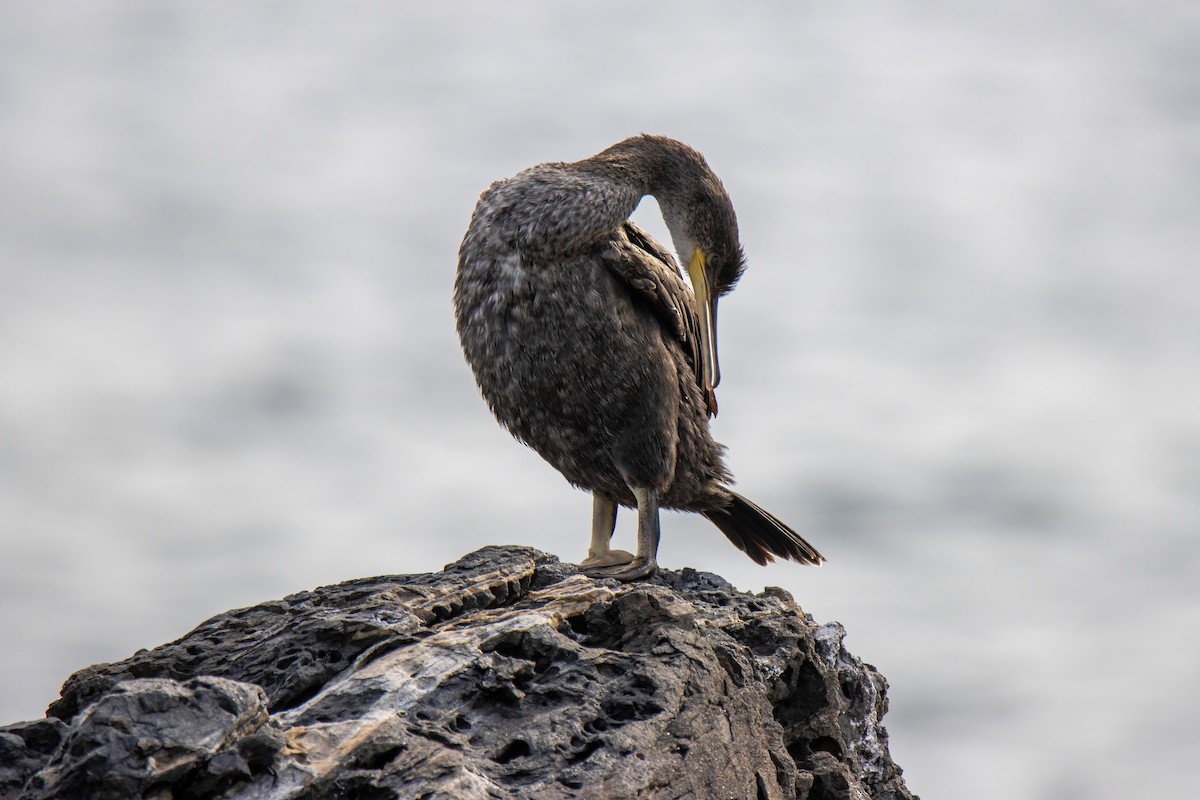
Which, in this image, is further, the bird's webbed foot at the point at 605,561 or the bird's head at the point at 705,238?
the bird's head at the point at 705,238

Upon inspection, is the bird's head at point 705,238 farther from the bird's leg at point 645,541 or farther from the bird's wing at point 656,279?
the bird's leg at point 645,541

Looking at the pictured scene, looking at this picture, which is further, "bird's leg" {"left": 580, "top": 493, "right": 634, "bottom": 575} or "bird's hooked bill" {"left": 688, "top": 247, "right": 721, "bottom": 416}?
"bird's leg" {"left": 580, "top": 493, "right": 634, "bottom": 575}

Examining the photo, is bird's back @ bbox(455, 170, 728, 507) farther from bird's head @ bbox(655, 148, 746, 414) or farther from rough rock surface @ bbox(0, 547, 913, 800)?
rough rock surface @ bbox(0, 547, 913, 800)

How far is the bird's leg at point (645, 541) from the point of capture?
19.6 ft

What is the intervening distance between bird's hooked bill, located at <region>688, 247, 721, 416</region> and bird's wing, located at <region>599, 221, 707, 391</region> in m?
0.03

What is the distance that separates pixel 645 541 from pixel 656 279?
1.25 meters

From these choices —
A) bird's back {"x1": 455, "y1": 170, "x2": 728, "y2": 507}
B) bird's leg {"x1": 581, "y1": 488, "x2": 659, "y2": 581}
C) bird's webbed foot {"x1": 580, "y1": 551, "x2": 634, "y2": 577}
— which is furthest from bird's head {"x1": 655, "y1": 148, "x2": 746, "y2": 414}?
bird's webbed foot {"x1": 580, "y1": 551, "x2": 634, "y2": 577}

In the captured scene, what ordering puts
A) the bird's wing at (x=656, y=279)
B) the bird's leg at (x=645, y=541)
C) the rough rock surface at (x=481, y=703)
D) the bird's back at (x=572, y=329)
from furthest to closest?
the bird's wing at (x=656, y=279), the bird's back at (x=572, y=329), the bird's leg at (x=645, y=541), the rough rock surface at (x=481, y=703)

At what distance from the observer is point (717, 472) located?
6.81 metres

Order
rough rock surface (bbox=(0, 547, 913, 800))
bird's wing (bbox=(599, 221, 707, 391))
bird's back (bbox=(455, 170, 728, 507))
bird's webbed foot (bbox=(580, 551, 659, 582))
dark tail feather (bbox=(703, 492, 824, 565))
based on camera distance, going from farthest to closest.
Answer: dark tail feather (bbox=(703, 492, 824, 565)) < bird's wing (bbox=(599, 221, 707, 391)) < bird's back (bbox=(455, 170, 728, 507)) < bird's webbed foot (bbox=(580, 551, 659, 582)) < rough rock surface (bbox=(0, 547, 913, 800))

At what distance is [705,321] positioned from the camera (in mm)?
6613

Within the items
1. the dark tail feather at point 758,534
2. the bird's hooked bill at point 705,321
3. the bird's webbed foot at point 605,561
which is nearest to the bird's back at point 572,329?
the bird's hooked bill at point 705,321

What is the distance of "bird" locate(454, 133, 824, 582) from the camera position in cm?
612

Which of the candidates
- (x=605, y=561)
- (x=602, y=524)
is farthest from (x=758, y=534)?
(x=605, y=561)
